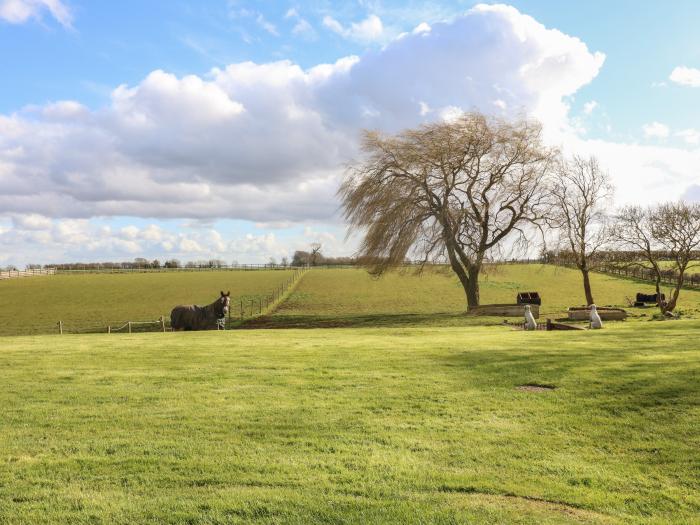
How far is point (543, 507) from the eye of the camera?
5.51 metres

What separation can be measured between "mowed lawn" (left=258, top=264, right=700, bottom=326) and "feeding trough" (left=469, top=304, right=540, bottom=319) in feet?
3.33

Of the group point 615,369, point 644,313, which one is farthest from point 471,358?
point 644,313

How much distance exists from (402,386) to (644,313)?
92.9 feet

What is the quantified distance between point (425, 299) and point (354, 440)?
4302 centimetres

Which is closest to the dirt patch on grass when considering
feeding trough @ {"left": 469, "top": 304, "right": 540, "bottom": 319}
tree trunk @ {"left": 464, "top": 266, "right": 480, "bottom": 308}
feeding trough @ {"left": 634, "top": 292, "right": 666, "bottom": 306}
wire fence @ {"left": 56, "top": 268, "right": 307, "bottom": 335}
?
wire fence @ {"left": 56, "top": 268, "right": 307, "bottom": 335}

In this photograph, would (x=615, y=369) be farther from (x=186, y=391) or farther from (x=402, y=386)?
(x=186, y=391)

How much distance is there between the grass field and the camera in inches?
215

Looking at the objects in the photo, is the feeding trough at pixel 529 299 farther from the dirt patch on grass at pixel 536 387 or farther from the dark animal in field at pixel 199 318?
the dirt patch on grass at pixel 536 387

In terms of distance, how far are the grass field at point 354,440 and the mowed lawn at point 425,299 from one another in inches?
742

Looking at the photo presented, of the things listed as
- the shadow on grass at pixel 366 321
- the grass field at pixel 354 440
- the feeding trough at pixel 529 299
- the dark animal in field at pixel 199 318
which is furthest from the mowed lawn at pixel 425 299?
the grass field at pixel 354 440

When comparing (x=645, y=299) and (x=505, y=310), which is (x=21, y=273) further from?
(x=645, y=299)

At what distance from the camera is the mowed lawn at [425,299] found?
3450cm

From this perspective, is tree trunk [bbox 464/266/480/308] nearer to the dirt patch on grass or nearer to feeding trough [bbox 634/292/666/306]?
feeding trough [bbox 634/292/666/306]

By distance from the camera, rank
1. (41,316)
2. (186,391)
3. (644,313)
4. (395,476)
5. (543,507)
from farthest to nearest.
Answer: (41,316) → (644,313) → (186,391) → (395,476) → (543,507)
